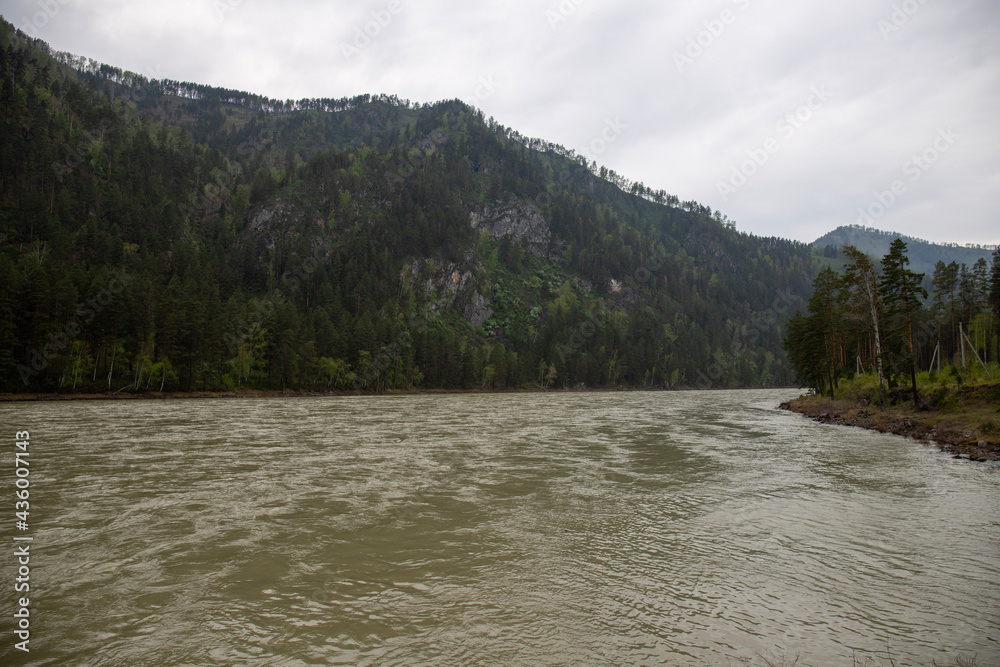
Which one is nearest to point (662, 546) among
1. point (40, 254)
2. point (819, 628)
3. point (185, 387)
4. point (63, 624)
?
point (819, 628)

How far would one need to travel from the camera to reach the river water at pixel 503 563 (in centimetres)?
679

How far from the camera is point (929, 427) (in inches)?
1276

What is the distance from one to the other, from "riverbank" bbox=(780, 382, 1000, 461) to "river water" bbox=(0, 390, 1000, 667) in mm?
7167

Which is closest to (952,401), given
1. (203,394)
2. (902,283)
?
(902,283)

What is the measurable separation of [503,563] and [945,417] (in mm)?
38947

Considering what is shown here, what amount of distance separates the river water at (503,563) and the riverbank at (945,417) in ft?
23.5

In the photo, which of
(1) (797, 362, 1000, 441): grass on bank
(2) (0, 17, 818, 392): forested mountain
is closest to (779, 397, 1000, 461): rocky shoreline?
(1) (797, 362, 1000, 441): grass on bank

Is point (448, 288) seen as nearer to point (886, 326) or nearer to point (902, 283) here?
point (886, 326)

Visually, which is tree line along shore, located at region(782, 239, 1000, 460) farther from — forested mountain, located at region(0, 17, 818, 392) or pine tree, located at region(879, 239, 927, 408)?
forested mountain, located at region(0, 17, 818, 392)

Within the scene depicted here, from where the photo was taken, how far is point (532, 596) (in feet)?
27.5

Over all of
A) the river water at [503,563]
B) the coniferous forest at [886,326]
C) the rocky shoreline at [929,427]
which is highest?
the coniferous forest at [886,326]

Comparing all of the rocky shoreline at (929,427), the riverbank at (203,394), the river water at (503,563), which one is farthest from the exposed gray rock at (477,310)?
the river water at (503,563)

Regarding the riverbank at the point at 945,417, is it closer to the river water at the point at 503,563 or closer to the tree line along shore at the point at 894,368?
the tree line along shore at the point at 894,368

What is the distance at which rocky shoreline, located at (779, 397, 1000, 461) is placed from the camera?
2529 centimetres
